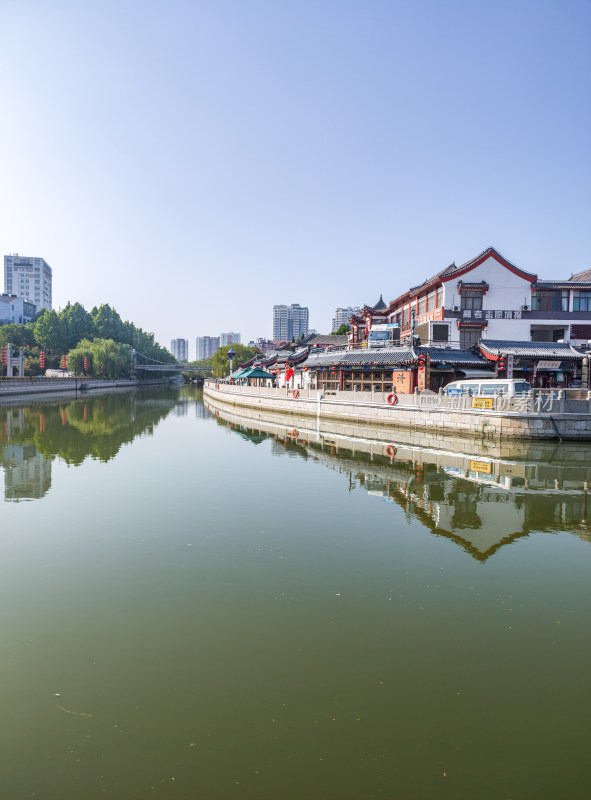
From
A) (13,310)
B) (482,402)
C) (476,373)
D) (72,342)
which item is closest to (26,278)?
(13,310)

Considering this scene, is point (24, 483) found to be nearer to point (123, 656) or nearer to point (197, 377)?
point (123, 656)

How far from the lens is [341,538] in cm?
1093

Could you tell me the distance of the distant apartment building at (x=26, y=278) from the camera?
181625 millimetres

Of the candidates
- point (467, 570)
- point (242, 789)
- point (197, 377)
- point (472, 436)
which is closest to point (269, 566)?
point (467, 570)

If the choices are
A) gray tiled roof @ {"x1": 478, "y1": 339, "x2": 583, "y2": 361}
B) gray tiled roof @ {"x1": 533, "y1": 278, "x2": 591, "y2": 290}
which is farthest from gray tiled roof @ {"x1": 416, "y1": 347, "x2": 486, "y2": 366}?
gray tiled roof @ {"x1": 533, "y1": 278, "x2": 591, "y2": 290}

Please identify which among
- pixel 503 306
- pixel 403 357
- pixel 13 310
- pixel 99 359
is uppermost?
Result: pixel 13 310

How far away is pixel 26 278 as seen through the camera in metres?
186

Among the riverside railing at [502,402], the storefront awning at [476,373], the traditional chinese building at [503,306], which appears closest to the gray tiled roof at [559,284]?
the traditional chinese building at [503,306]

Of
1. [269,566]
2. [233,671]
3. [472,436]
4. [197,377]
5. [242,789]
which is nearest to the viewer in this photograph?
[242,789]

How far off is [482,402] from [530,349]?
1398 cm

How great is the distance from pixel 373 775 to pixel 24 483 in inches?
621

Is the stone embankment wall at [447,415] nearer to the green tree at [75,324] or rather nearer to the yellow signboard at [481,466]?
the yellow signboard at [481,466]

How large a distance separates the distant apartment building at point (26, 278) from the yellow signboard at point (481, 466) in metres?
198

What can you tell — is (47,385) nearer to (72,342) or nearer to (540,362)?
(72,342)
